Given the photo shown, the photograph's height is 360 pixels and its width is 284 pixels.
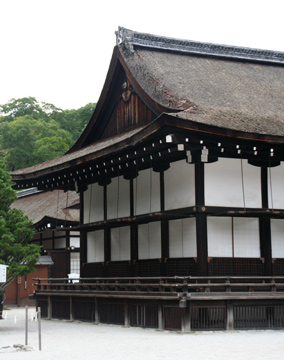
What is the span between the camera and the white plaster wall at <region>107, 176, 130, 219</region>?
22.7 m

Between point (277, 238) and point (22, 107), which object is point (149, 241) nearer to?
point (277, 238)

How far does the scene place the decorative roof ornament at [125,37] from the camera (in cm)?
2430

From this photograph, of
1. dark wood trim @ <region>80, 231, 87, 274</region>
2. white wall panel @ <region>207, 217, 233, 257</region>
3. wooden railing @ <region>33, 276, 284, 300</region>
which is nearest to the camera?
wooden railing @ <region>33, 276, 284, 300</region>

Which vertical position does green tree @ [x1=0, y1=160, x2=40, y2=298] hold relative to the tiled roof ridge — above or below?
below

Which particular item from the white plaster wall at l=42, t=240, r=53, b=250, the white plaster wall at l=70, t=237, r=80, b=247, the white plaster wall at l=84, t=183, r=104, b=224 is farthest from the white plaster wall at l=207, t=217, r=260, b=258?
the white plaster wall at l=42, t=240, r=53, b=250

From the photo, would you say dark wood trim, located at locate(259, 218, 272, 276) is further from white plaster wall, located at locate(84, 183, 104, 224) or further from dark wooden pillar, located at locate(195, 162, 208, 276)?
white plaster wall, located at locate(84, 183, 104, 224)

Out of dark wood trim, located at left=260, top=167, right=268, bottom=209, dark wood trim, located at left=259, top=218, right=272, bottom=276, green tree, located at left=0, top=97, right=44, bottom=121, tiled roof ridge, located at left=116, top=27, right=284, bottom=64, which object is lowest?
dark wood trim, located at left=259, top=218, right=272, bottom=276

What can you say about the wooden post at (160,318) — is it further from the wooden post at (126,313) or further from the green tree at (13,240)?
the green tree at (13,240)

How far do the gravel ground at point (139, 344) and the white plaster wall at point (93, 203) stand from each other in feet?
19.3

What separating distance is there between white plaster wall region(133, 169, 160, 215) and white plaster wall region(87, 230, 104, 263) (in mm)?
3314

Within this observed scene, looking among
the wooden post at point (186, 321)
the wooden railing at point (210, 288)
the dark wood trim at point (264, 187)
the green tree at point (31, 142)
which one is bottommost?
the wooden post at point (186, 321)

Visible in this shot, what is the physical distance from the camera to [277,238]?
65.0ft

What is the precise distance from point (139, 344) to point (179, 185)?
20.2ft

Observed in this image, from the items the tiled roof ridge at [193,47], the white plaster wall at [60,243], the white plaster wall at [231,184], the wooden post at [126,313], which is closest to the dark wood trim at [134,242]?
the wooden post at [126,313]
